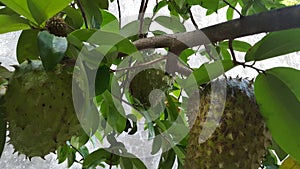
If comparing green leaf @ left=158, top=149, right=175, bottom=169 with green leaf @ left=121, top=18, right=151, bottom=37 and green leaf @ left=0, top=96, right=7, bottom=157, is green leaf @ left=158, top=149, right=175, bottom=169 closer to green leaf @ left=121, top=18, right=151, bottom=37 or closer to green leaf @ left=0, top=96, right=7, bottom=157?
green leaf @ left=121, top=18, right=151, bottom=37

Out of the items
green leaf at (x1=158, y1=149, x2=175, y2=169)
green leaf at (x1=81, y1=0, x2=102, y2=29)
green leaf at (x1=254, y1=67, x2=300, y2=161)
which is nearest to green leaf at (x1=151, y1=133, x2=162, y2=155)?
green leaf at (x1=158, y1=149, x2=175, y2=169)

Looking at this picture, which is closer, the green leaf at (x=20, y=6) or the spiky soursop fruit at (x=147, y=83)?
the green leaf at (x=20, y=6)

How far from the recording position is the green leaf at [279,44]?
0.56 metres

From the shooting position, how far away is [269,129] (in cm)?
58

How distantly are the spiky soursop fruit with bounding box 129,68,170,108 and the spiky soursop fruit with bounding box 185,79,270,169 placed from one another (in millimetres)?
236

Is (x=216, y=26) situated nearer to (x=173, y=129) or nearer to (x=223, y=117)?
(x=223, y=117)

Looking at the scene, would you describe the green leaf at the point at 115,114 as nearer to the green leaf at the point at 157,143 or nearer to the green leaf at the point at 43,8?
the green leaf at the point at 157,143

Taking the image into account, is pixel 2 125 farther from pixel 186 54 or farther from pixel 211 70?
pixel 186 54

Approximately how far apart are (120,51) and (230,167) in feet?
0.68

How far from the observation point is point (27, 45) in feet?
2.15

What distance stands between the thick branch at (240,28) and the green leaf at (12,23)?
18cm

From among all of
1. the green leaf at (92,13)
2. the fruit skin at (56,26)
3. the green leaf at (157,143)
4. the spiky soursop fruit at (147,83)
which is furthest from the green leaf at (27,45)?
the green leaf at (157,143)

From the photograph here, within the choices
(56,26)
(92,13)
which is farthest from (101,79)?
(92,13)

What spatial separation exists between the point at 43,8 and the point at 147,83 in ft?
1.17
